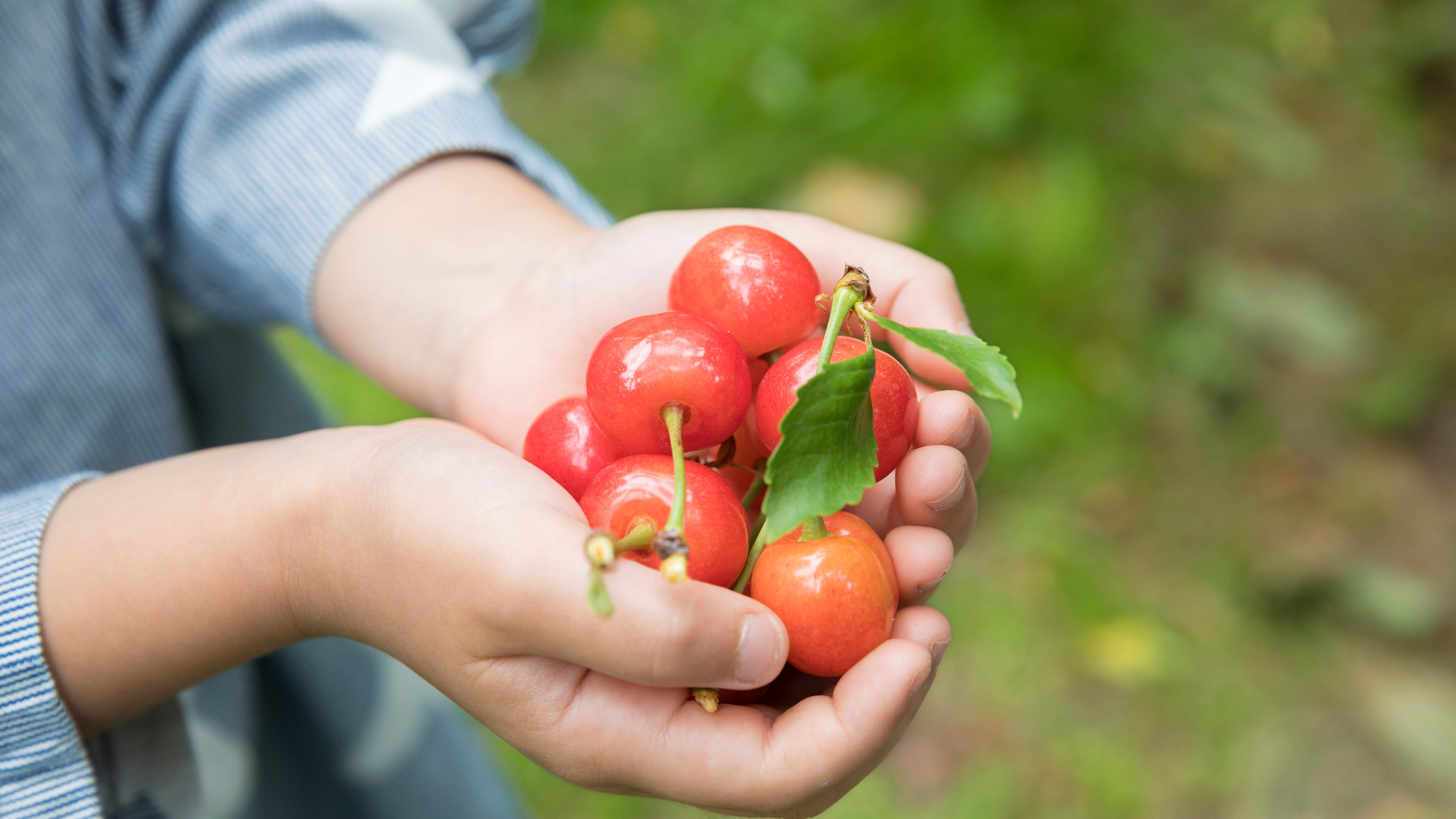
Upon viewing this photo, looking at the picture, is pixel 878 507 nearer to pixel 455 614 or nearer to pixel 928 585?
pixel 928 585

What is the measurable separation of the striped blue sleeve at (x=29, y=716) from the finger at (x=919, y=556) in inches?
33.5

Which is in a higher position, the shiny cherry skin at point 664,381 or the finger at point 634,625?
the shiny cherry skin at point 664,381

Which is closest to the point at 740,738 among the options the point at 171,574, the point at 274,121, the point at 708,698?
the point at 708,698

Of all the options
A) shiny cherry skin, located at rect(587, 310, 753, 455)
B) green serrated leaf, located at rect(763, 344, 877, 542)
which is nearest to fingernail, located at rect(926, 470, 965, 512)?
green serrated leaf, located at rect(763, 344, 877, 542)

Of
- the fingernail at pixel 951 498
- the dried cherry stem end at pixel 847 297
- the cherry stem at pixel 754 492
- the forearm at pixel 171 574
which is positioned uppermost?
the dried cherry stem end at pixel 847 297

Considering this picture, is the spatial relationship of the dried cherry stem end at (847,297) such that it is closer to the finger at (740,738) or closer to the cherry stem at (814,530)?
the cherry stem at (814,530)

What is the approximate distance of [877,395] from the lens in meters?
1.07

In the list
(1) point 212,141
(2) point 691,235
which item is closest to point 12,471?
(1) point 212,141

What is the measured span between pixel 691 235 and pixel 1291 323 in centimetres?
201

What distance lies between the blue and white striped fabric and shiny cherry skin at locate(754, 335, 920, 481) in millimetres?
606

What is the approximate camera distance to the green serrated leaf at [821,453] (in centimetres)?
93

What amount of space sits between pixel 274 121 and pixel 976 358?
3.33 feet

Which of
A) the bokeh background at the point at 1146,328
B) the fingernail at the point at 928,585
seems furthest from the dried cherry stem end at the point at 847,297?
the bokeh background at the point at 1146,328

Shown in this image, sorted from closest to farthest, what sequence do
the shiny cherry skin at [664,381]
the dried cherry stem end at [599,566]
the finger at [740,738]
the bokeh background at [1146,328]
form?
1. the dried cherry stem end at [599,566]
2. the finger at [740,738]
3. the shiny cherry skin at [664,381]
4. the bokeh background at [1146,328]
